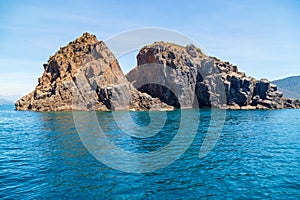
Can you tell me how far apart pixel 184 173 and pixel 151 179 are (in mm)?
3244

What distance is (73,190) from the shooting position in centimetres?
1616

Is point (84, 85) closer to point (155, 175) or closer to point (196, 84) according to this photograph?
point (196, 84)

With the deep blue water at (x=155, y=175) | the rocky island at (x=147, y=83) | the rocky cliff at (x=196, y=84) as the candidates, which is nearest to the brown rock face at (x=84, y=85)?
the rocky island at (x=147, y=83)

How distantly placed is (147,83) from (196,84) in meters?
29.9

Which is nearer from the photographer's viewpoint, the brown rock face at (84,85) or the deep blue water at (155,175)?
the deep blue water at (155,175)

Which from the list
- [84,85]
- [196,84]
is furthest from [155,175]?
[196,84]

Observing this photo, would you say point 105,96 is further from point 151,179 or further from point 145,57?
point 151,179

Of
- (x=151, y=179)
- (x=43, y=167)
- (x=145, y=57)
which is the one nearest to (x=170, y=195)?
(x=151, y=179)

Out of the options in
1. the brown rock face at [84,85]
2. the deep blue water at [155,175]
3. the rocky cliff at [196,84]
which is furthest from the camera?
the rocky cliff at [196,84]

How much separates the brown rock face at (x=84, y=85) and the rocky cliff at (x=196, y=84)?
1158 centimetres

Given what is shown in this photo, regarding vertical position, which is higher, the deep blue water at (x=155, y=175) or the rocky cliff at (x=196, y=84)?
the rocky cliff at (x=196, y=84)

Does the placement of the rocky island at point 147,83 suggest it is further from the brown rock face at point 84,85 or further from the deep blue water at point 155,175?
the deep blue water at point 155,175

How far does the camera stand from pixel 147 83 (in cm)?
13888

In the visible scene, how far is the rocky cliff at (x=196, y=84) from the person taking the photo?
→ 436 feet
